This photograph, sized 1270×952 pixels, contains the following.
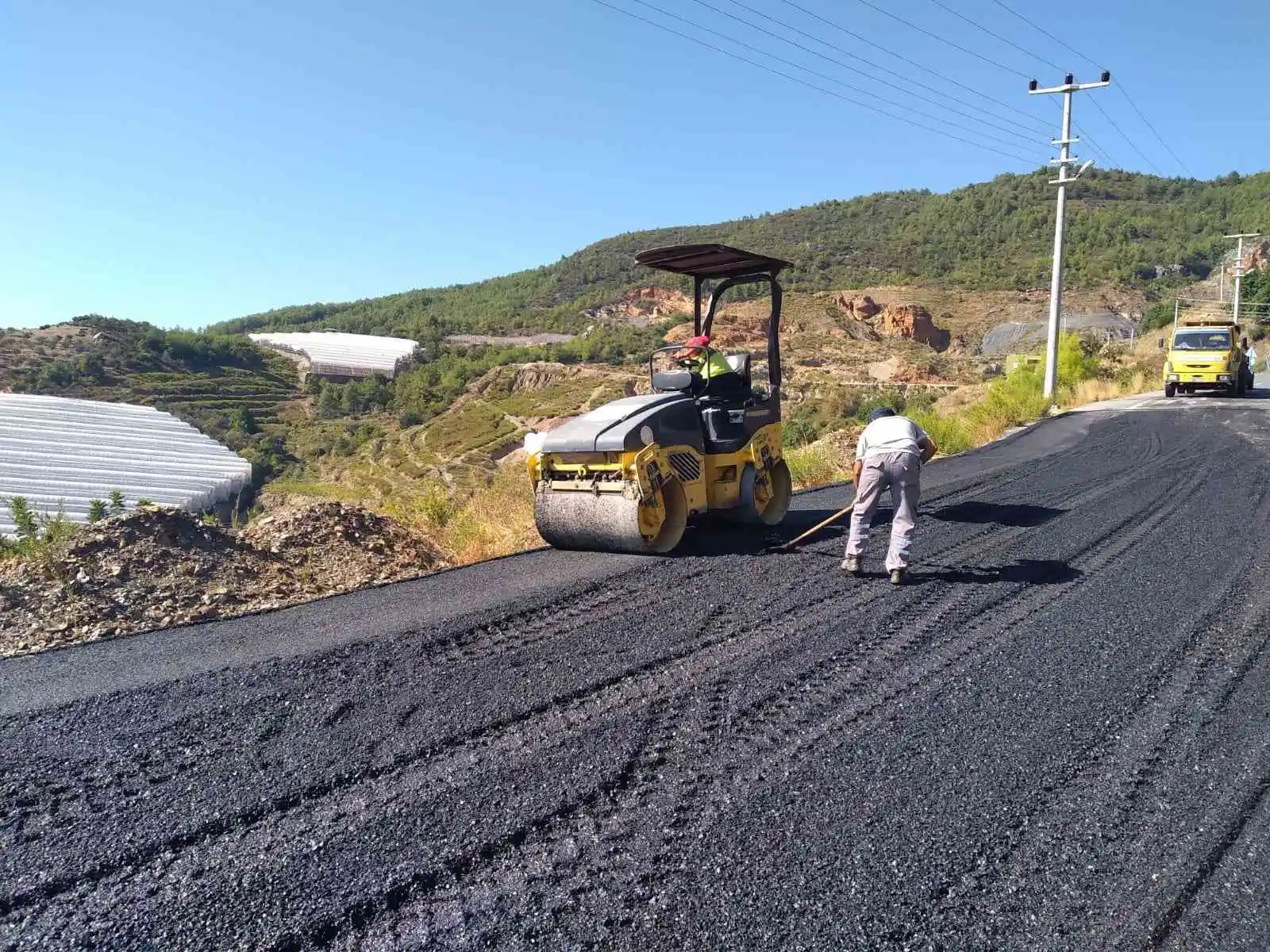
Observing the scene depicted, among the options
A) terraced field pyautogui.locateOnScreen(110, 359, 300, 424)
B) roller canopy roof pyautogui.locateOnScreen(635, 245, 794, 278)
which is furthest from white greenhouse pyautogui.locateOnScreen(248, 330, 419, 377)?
roller canopy roof pyautogui.locateOnScreen(635, 245, 794, 278)

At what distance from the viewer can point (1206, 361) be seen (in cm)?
2578

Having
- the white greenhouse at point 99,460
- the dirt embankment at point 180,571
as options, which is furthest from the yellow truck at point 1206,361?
the white greenhouse at point 99,460

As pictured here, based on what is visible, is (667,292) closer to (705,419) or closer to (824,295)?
(824,295)

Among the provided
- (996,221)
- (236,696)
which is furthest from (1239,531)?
(996,221)

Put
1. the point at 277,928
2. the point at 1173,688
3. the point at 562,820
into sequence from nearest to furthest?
the point at 277,928 < the point at 562,820 < the point at 1173,688

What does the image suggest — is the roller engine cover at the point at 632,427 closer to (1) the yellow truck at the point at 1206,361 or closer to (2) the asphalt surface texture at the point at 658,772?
(2) the asphalt surface texture at the point at 658,772

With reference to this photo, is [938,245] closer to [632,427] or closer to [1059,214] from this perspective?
[1059,214]

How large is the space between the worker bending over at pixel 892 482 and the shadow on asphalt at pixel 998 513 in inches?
81.8

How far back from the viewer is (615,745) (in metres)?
3.52

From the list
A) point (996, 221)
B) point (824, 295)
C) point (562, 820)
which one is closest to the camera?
point (562, 820)

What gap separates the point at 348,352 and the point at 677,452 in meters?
60.8

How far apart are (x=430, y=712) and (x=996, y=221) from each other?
308ft

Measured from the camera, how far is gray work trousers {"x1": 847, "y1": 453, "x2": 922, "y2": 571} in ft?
19.6

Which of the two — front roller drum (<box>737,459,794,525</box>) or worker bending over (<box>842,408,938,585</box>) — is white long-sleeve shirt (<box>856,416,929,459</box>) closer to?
worker bending over (<box>842,408,938,585</box>)
